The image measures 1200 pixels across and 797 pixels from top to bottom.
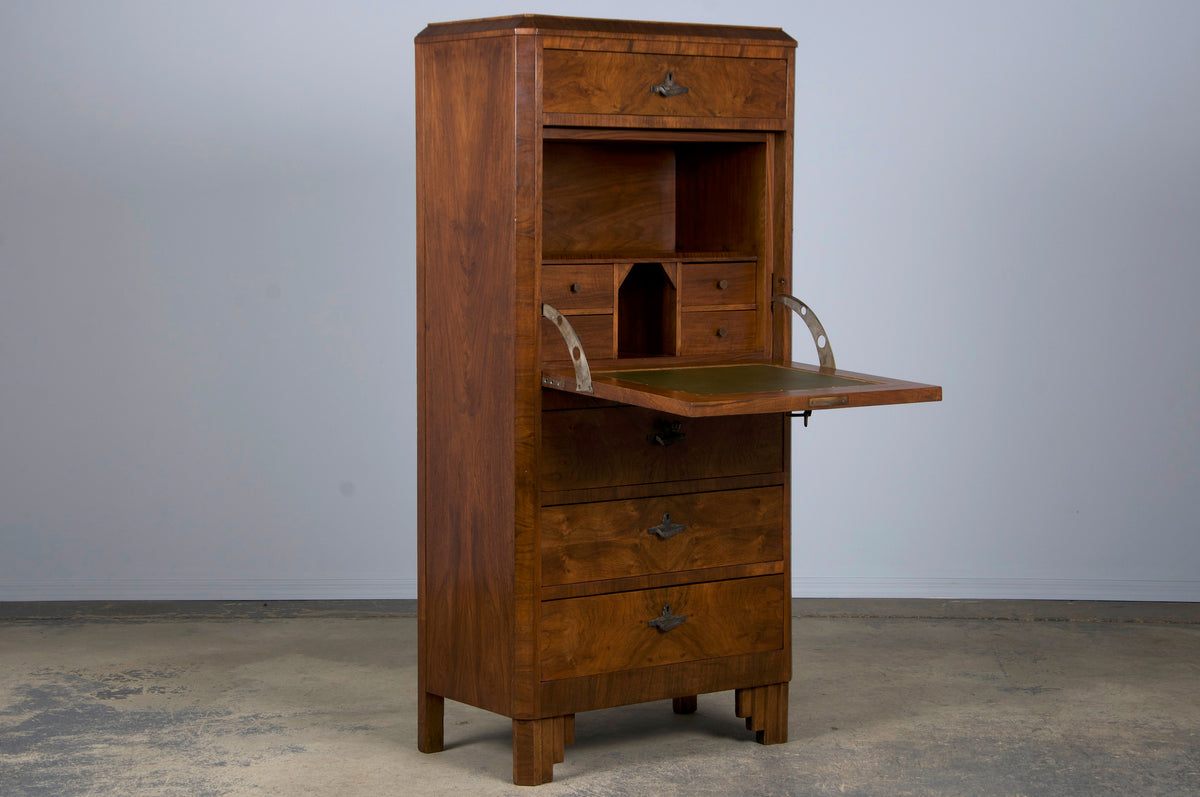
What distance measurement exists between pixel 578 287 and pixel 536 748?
1133 mm

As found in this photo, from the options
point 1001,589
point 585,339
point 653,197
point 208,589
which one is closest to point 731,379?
point 585,339

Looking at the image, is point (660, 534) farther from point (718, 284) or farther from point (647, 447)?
point (718, 284)

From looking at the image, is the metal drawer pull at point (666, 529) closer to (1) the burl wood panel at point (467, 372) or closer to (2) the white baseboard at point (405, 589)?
(1) the burl wood panel at point (467, 372)

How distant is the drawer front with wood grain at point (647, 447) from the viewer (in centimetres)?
354

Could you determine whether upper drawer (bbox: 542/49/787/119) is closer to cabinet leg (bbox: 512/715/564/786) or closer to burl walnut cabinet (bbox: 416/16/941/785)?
burl walnut cabinet (bbox: 416/16/941/785)

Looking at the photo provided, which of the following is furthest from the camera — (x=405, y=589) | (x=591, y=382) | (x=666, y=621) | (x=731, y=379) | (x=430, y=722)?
(x=405, y=589)

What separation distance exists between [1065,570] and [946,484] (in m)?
0.56

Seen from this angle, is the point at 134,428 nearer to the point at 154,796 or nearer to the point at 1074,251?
the point at 154,796

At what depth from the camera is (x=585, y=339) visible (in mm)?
3602

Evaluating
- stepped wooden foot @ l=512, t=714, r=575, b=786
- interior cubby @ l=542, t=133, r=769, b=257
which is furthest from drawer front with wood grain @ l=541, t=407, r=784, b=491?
stepped wooden foot @ l=512, t=714, r=575, b=786

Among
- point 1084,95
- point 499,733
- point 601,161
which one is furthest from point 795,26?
point 499,733

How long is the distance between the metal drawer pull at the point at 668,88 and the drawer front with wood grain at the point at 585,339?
0.55 metres

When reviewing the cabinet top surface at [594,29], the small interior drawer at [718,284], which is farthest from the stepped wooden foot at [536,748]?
the cabinet top surface at [594,29]

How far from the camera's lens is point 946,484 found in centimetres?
557
